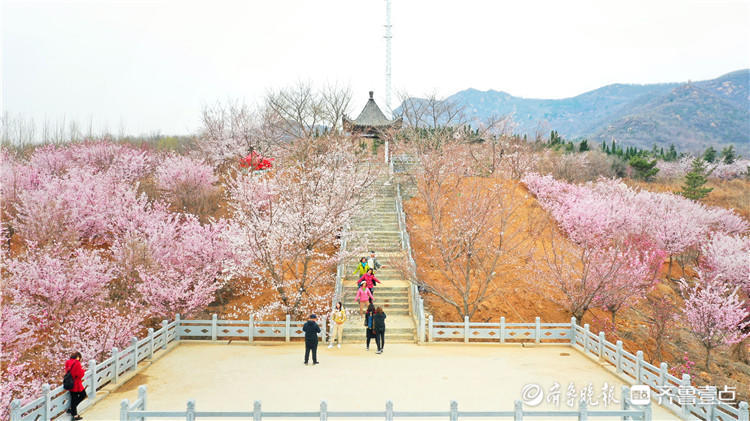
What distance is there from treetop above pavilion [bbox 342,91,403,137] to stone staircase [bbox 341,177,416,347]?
307 inches

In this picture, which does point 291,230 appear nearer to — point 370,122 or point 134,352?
point 134,352

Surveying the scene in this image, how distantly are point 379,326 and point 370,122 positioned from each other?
930 inches

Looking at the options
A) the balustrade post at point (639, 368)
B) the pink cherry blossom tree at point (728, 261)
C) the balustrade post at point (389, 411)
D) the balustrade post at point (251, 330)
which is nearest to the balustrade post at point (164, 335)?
the balustrade post at point (251, 330)

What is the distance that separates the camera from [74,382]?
10.5m

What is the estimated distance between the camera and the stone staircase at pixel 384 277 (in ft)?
58.6

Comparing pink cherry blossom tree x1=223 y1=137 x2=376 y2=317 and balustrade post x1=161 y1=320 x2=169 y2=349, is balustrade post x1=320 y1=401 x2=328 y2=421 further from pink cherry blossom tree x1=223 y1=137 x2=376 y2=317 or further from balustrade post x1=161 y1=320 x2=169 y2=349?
balustrade post x1=161 y1=320 x2=169 y2=349

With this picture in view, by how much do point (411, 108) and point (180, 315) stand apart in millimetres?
30227

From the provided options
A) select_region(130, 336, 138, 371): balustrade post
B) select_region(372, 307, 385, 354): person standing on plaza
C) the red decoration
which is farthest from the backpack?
the red decoration

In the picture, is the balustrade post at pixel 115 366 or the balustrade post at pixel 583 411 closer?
the balustrade post at pixel 583 411

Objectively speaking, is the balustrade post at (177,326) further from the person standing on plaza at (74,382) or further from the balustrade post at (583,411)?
the balustrade post at (583,411)

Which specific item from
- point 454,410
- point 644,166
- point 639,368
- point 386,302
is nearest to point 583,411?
point 454,410

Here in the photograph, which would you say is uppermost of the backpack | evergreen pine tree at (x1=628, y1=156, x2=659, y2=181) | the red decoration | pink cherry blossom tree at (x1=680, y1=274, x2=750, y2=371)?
evergreen pine tree at (x1=628, y1=156, x2=659, y2=181)

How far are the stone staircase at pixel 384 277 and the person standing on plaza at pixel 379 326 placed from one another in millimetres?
1418

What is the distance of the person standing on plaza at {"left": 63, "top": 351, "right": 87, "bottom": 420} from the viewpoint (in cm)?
1049
